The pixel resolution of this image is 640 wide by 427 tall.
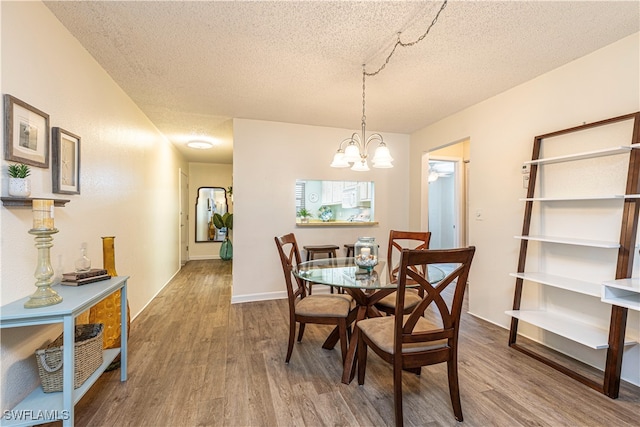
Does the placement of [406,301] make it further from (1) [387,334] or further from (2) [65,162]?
(2) [65,162]

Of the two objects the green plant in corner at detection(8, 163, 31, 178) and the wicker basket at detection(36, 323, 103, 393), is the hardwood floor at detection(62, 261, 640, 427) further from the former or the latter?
the green plant in corner at detection(8, 163, 31, 178)

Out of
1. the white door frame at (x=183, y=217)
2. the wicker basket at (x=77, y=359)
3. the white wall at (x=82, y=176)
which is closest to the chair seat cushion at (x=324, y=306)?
the wicker basket at (x=77, y=359)

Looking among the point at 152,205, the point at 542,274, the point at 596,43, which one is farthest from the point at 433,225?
the point at 152,205

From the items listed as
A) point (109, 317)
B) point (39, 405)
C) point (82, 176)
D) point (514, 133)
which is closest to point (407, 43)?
point (514, 133)

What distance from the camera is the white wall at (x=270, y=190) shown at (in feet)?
12.4

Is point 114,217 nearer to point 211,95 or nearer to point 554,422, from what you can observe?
point 211,95

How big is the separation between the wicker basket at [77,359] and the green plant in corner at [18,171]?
0.92 m

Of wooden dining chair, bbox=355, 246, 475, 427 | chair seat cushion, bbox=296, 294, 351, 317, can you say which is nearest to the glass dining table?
chair seat cushion, bbox=296, 294, 351, 317

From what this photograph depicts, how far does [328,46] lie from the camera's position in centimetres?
210

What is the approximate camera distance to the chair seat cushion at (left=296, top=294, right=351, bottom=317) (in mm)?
2131

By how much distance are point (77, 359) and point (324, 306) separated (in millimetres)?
1532

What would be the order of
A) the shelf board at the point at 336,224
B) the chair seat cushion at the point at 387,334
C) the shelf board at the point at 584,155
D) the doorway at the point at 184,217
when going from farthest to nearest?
1. the doorway at the point at 184,217
2. the shelf board at the point at 336,224
3. the shelf board at the point at 584,155
4. the chair seat cushion at the point at 387,334

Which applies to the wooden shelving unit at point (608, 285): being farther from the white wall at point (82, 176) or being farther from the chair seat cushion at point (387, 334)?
the white wall at point (82, 176)

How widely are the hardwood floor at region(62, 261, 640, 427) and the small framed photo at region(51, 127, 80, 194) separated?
1.38 m
